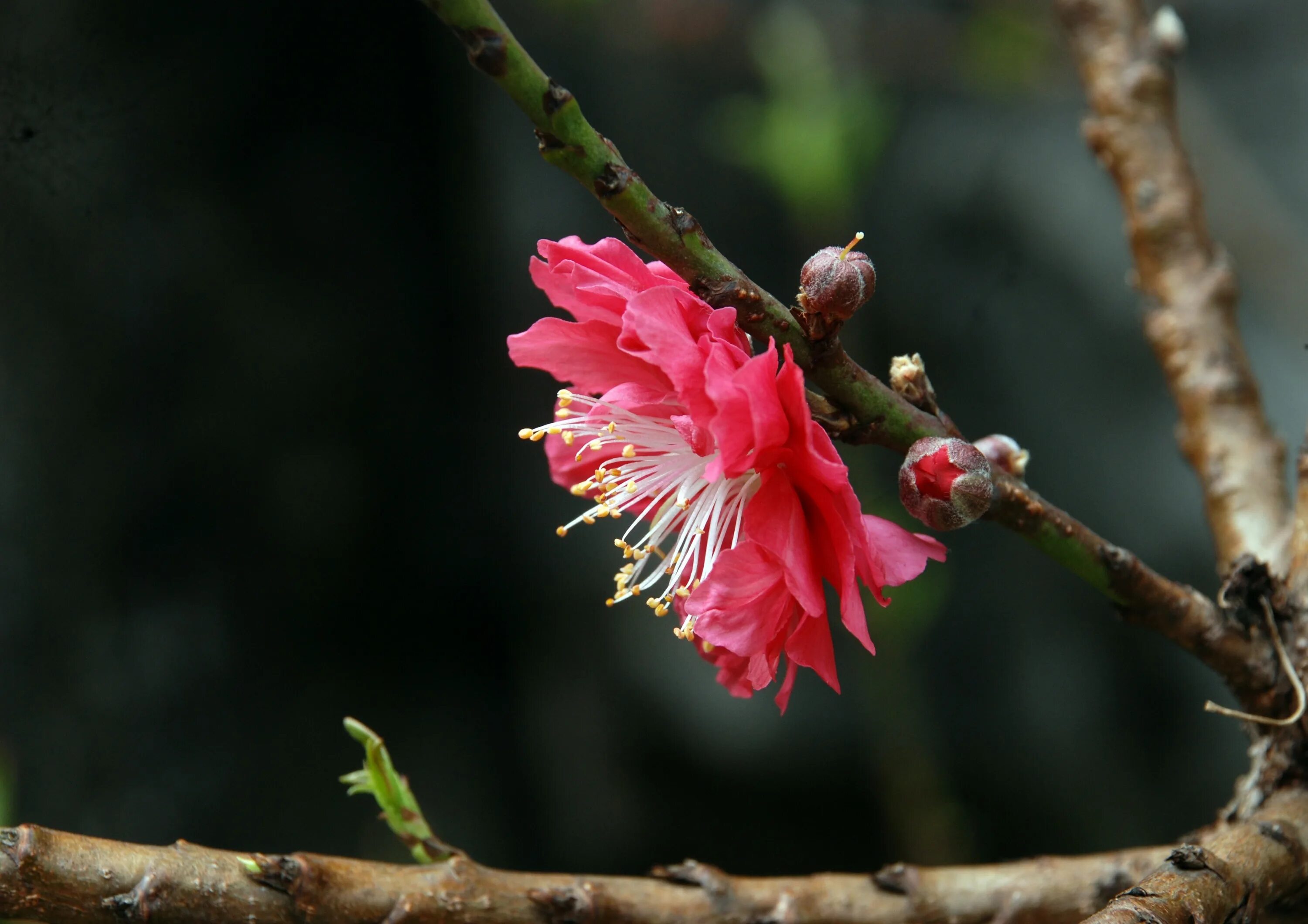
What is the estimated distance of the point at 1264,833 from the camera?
26.3 inches

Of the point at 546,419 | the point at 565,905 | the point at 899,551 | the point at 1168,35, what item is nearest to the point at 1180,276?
the point at 1168,35

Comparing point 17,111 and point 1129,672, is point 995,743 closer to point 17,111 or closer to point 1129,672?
point 1129,672

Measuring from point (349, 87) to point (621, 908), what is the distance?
1737 millimetres

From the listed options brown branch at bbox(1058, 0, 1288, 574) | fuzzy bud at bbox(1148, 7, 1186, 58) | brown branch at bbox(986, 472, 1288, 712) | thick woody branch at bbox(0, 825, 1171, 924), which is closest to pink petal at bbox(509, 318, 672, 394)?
brown branch at bbox(986, 472, 1288, 712)

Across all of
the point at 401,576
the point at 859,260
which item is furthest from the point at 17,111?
the point at 401,576

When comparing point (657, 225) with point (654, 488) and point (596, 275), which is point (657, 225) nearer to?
point (596, 275)

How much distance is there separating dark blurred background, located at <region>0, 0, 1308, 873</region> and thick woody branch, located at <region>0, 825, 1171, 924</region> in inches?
38.3

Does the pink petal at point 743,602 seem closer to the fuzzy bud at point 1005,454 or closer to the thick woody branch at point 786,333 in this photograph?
the thick woody branch at point 786,333

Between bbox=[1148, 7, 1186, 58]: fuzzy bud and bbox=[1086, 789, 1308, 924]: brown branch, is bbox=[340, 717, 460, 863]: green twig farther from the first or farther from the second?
bbox=[1148, 7, 1186, 58]: fuzzy bud

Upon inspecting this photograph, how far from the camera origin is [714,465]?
22.4 inches

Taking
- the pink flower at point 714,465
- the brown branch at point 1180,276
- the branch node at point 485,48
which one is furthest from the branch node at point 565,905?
the brown branch at point 1180,276

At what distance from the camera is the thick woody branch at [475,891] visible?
0.56 m

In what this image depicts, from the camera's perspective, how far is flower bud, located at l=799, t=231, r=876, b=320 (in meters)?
0.53

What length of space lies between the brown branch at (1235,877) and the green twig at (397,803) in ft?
1.51
